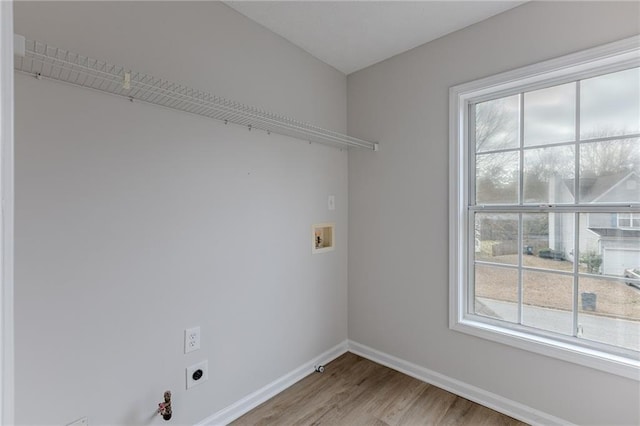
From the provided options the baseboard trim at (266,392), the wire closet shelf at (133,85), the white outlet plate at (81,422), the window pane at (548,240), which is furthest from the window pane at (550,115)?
the white outlet plate at (81,422)

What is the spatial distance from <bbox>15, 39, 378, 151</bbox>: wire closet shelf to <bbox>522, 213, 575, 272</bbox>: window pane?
1.59 m

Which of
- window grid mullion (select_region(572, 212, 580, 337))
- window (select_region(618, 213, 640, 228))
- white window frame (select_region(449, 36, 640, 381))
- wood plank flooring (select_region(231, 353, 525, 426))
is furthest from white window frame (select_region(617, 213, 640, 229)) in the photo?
wood plank flooring (select_region(231, 353, 525, 426))

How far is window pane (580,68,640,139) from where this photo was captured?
1.53m

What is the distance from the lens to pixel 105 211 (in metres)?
1.27

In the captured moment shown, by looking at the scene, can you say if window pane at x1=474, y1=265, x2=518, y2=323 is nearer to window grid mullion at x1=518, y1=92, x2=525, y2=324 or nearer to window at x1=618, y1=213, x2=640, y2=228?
window grid mullion at x1=518, y1=92, x2=525, y2=324

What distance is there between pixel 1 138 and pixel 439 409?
232 centimetres

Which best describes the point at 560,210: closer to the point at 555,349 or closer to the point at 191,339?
the point at 555,349

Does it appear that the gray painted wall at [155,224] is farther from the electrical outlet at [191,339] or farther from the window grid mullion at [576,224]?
the window grid mullion at [576,224]

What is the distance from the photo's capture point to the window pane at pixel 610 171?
1527mm

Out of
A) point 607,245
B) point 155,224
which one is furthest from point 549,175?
A: point 155,224

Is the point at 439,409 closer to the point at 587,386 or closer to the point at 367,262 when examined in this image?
the point at 587,386

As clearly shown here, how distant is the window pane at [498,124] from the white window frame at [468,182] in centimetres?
6

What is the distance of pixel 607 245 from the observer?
159 centimetres

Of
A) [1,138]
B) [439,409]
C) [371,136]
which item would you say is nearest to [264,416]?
[439,409]
